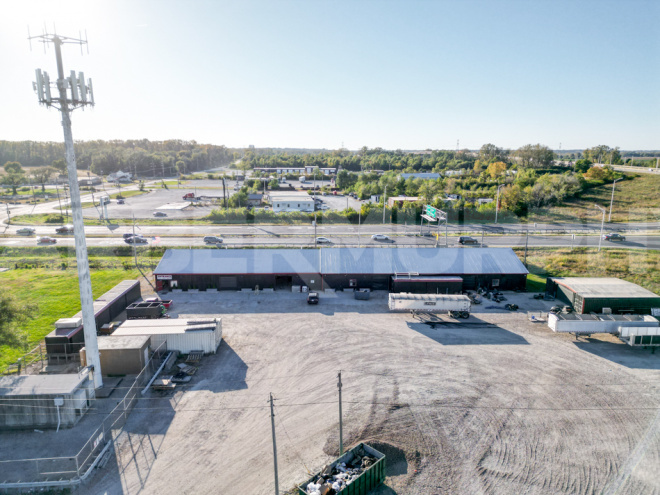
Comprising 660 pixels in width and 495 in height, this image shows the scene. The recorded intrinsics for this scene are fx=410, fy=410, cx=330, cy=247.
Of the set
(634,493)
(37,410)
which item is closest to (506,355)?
(634,493)

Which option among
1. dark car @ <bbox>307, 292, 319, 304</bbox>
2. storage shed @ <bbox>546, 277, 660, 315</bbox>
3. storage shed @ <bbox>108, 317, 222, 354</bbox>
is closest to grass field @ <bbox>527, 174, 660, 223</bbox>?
storage shed @ <bbox>546, 277, 660, 315</bbox>

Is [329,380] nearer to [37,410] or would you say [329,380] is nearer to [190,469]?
[190,469]

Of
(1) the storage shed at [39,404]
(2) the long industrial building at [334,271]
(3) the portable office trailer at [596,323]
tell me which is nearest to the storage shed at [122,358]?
(1) the storage shed at [39,404]

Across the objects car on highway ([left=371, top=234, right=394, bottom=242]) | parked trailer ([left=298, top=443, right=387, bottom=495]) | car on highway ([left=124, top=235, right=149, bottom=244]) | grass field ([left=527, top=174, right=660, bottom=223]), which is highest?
grass field ([left=527, top=174, right=660, bottom=223])

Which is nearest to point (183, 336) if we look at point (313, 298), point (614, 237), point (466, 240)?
point (313, 298)

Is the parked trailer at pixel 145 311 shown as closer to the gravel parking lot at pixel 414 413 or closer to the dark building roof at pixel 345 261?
the gravel parking lot at pixel 414 413

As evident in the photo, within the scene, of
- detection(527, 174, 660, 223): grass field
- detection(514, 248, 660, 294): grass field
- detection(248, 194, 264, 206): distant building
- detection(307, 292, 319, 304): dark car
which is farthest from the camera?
detection(248, 194, 264, 206): distant building

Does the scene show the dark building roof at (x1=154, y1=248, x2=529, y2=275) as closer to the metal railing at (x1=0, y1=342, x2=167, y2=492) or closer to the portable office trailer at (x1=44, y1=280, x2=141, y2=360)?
the portable office trailer at (x1=44, y1=280, x2=141, y2=360)
